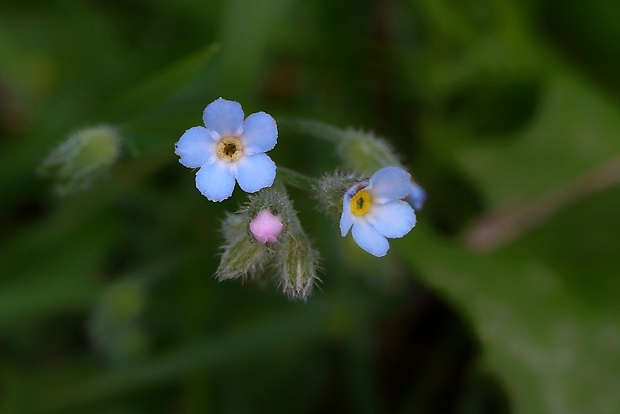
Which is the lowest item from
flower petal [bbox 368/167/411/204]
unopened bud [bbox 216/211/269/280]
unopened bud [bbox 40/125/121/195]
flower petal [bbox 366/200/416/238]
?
unopened bud [bbox 216/211/269/280]

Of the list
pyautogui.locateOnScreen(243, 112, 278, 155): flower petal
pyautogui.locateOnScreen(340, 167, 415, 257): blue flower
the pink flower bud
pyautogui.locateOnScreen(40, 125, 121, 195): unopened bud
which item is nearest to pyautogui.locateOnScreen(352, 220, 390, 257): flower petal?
pyautogui.locateOnScreen(340, 167, 415, 257): blue flower

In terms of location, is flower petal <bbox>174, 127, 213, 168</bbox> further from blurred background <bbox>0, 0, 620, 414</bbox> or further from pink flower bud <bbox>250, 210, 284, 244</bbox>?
blurred background <bbox>0, 0, 620, 414</bbox>

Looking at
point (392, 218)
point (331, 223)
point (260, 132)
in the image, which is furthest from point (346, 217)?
point (331, 223)

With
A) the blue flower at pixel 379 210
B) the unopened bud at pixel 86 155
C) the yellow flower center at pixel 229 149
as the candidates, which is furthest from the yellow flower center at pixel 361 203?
the unopened bud at pixel 86 155

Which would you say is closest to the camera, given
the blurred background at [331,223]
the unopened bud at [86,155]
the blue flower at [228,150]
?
the blue flower at [228,150]

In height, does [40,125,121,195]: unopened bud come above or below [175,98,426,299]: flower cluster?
above

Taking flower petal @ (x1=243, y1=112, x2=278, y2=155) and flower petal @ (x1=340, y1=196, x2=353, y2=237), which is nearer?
flower petal @ (x1=340, y1=196, x2=353, y2=237)

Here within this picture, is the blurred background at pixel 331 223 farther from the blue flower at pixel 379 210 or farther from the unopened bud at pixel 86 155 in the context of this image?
the blue flower at pixel 379 210
